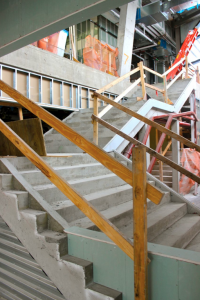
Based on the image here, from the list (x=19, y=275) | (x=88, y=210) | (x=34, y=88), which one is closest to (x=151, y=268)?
(x=88, y=210)

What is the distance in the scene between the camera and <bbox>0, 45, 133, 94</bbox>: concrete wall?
20.7 feet

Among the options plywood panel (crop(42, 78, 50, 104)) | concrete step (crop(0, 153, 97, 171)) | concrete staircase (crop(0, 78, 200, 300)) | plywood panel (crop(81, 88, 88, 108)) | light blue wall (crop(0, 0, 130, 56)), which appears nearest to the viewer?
concrete staircase (crop(0, 78, 200, 300))

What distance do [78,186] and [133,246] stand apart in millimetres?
1632

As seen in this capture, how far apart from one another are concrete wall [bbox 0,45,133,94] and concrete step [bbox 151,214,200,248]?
552 centimetres

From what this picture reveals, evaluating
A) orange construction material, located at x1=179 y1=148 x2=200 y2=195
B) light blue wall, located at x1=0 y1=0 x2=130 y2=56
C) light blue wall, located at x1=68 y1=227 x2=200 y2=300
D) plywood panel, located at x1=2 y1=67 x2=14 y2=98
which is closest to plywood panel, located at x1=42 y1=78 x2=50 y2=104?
plywood panel, located at x1=2 y1=67 x2=14 y2=98

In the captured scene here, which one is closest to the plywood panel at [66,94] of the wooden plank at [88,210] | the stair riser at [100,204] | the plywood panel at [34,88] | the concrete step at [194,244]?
the plywood panel at [34,88]

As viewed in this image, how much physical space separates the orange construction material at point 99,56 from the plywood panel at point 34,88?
9.46 ft

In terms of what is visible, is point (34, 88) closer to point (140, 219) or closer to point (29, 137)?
point (29, 137)

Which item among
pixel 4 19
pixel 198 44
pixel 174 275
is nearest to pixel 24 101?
pixel 4 19

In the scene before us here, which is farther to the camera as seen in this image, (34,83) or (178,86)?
(178,86)

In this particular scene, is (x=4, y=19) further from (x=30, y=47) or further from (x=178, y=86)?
(x=178, y=86)

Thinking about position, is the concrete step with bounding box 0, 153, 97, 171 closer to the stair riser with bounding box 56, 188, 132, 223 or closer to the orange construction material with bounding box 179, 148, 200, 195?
the stair riser with bounding box 56, 188, 132, 223

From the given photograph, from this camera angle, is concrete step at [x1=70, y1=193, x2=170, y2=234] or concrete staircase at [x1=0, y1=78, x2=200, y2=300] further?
concrete step at [x1=70, y1=193, x2=170, y2=234]

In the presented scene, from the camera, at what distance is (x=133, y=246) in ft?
5.52
